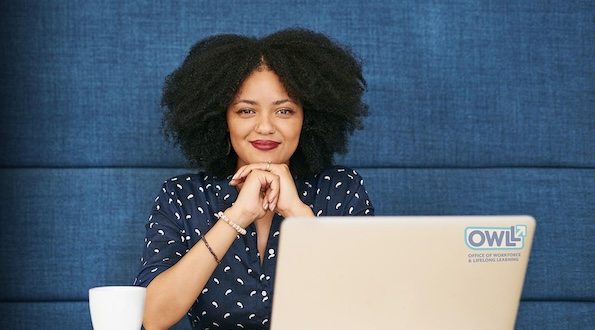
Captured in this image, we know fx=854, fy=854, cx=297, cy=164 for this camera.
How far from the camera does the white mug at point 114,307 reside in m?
1.20

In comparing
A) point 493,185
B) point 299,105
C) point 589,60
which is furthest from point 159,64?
point 589,60

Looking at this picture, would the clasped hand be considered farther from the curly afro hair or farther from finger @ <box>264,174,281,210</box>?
the curly afro hair

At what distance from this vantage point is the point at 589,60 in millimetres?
2461

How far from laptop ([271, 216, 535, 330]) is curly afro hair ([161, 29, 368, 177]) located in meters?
0.88

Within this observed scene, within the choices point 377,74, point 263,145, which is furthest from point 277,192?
point 377,74

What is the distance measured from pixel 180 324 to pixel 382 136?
2.50 ft

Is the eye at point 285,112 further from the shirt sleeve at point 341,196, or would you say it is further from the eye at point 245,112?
the shirt sleeve at point 341,196

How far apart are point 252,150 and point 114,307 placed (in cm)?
77

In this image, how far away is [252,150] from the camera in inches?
75.6

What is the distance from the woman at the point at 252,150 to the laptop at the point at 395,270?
67 cm

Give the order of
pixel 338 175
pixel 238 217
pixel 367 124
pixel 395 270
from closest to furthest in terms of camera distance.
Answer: pixel 395 270
pixel 238 217
pixel 338 175
pixel 367 124

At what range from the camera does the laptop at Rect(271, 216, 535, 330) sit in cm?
108

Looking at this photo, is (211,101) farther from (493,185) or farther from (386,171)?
(493,185)

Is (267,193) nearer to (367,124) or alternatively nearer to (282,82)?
(282,82)
